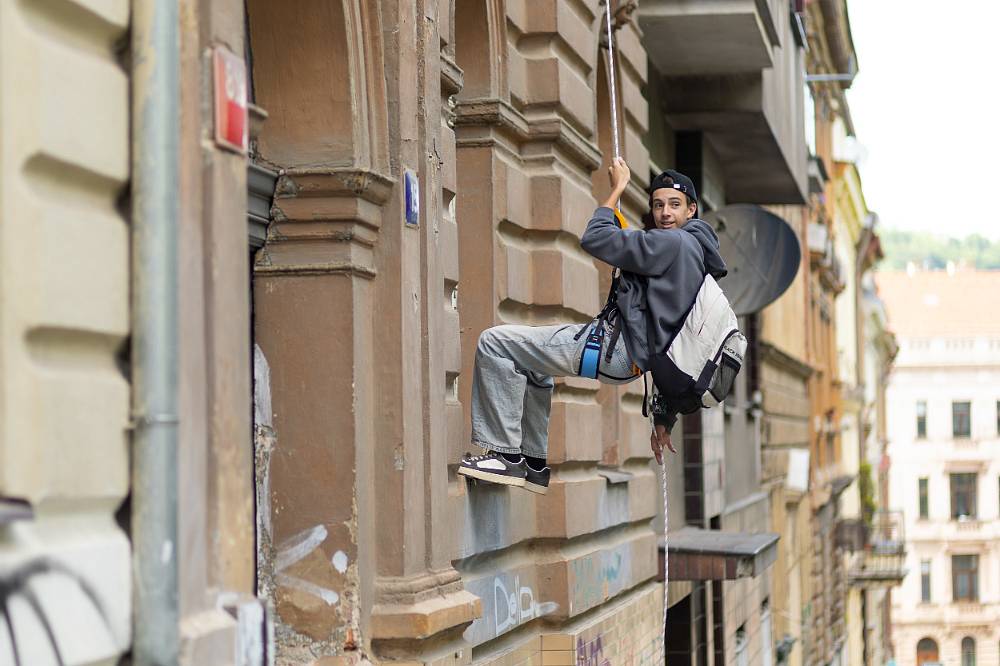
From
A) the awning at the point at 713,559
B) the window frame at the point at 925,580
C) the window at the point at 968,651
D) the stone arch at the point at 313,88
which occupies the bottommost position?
the window at the point at 968,651

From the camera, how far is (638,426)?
13.0m

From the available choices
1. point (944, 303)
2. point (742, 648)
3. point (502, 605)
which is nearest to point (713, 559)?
point (502, 605)

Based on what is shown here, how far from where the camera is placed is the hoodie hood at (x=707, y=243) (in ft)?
25.9

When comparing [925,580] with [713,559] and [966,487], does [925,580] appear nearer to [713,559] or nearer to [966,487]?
[966,487]

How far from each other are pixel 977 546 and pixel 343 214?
71870mm

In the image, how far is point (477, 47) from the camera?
9680 millimetres

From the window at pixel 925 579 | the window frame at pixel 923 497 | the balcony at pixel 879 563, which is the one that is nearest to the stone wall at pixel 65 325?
the balcony at pixel 879 563

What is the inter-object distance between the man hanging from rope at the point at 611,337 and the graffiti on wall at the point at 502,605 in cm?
70

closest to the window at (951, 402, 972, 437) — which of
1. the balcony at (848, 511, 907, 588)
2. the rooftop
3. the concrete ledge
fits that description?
the rooftop

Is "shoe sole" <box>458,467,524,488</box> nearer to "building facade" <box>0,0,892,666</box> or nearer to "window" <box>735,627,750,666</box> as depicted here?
"building facade" <box>0,0,892,666</box>

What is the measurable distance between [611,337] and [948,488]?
235 ft

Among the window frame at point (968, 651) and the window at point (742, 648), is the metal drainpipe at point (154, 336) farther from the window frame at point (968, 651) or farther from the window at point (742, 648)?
the window frame at point (968, 651)

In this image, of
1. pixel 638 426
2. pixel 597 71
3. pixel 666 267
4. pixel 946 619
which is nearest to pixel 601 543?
pixel 638 426

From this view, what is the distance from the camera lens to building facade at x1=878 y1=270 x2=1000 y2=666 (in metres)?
75.4
